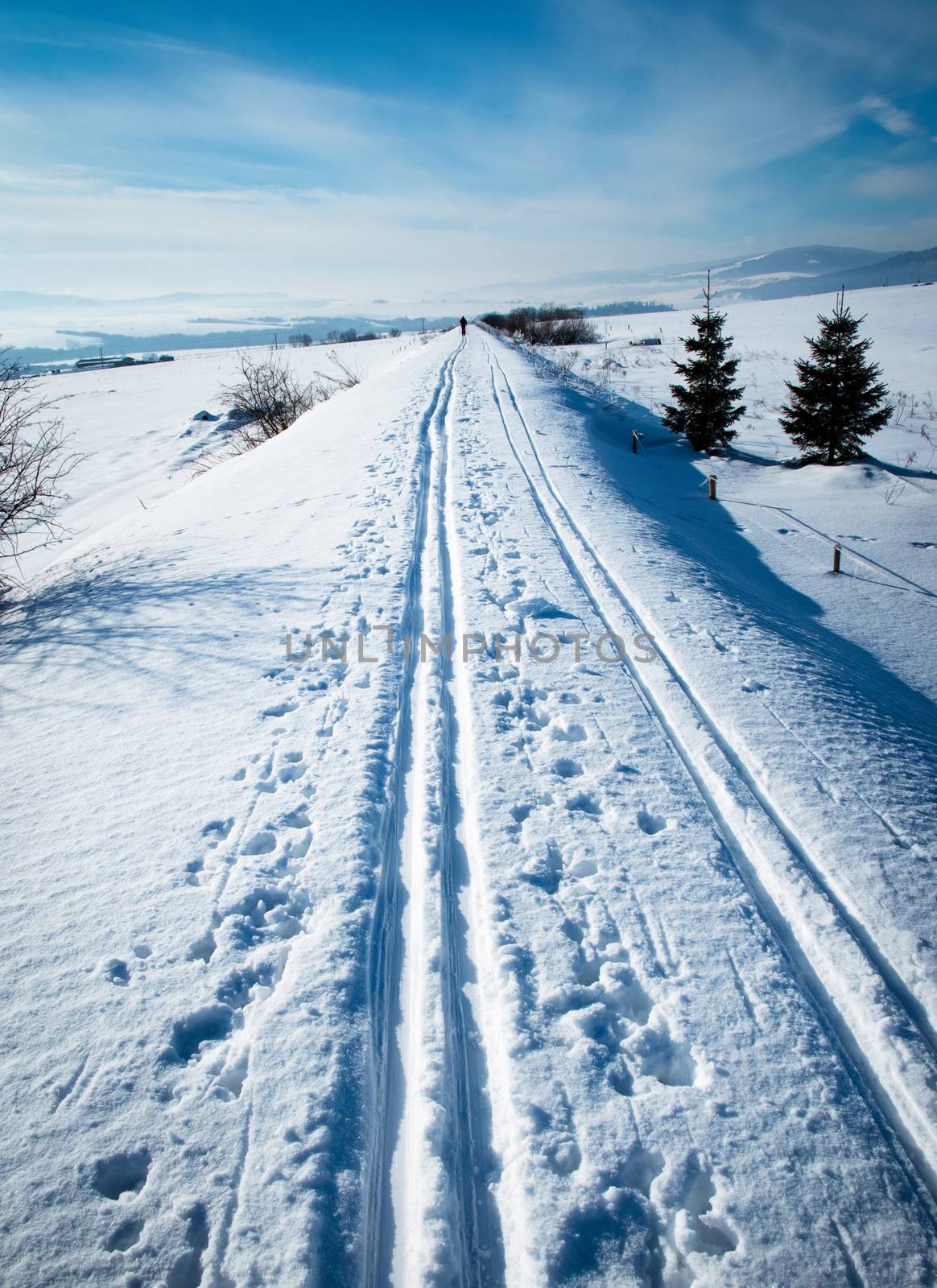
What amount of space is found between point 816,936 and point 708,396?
51.0ft

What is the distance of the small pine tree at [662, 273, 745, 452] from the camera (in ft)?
50.5

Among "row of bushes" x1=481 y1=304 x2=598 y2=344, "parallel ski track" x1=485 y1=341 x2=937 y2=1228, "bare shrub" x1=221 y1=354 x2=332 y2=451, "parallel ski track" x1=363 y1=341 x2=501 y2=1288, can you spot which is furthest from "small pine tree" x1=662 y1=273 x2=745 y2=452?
"row of bushes" x1=481 y1=304 x2=598 y2=344

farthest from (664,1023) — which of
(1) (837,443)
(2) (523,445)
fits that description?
(1) (837,443)

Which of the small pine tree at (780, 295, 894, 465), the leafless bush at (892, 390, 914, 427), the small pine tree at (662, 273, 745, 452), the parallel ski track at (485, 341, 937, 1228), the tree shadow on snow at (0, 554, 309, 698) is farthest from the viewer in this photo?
the leafless bush at (892, 390, 914, 427)

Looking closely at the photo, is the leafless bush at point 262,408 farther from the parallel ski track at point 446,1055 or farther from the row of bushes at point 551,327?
the row of bushes at point 551,327

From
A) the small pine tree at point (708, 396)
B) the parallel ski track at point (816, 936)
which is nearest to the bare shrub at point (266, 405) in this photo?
the small pine tree at point (708, 396)

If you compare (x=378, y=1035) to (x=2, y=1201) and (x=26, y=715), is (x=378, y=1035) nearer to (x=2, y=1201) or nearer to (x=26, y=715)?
(x=2, y=1201)

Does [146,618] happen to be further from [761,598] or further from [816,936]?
[761,598]

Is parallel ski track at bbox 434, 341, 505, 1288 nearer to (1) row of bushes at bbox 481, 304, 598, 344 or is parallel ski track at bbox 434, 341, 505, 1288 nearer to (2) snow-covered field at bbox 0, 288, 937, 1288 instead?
(2) snow-covered field at bbox 0, 288, 937, 1288

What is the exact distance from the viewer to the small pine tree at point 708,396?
15383 mm

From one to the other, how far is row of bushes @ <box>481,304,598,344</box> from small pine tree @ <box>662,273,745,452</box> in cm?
3400

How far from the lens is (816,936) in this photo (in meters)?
2.60

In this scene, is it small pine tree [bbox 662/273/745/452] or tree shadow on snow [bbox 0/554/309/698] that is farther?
small pine tree [bbox 662/273/745/452]

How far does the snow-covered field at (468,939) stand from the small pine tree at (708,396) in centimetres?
1092
